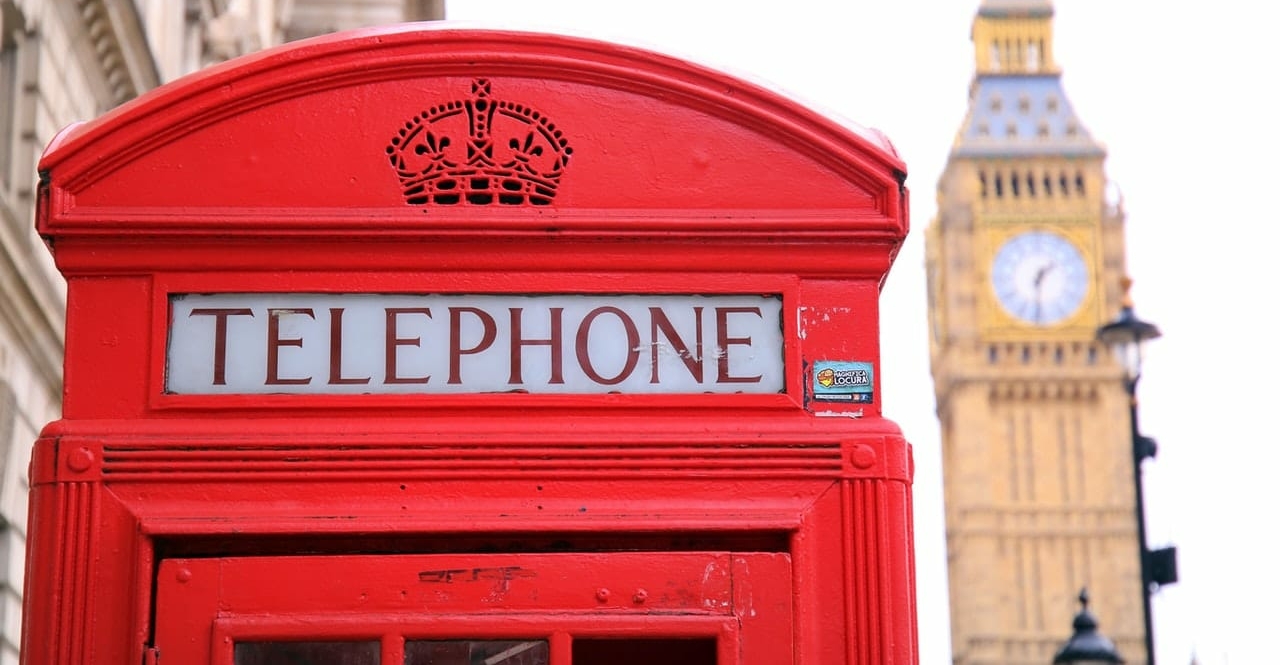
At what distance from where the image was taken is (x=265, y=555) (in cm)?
238

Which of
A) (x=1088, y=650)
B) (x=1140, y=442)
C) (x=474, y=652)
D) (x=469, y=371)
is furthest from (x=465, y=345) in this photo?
(x=1088, y=650)

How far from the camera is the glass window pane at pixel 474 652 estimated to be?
231 cm

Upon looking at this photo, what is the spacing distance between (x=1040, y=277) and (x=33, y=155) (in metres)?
60.9

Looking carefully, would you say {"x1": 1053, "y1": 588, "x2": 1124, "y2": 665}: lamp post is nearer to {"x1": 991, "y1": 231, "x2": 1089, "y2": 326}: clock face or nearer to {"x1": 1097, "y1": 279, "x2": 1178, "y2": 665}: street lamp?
{"x1": 1097, "y1": 279, "x2": 1178, "y2": 665}: street lamp

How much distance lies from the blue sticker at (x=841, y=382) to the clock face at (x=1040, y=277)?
66.4 meters

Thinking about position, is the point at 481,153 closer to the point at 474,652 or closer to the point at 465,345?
the point at 465,345

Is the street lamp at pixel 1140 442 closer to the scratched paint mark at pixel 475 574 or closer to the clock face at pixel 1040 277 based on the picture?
the scratched paint mark at pixel 475 574

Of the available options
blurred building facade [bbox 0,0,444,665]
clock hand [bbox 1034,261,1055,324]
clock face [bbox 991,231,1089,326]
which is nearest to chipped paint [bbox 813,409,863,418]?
blurred building facade [bbox 0,0,444,665]

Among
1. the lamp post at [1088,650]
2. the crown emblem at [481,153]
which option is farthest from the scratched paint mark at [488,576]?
the lamp post at [1088,650]

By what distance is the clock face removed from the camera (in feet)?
222

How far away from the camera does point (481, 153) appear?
100 inches

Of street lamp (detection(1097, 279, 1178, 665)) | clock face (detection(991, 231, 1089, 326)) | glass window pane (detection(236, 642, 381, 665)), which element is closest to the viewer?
glass window pane (detection(236, 642, 381, 665))

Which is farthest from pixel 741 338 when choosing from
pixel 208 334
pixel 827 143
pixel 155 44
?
pixel 155 44

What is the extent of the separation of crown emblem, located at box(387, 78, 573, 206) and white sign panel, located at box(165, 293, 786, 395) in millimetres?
151
